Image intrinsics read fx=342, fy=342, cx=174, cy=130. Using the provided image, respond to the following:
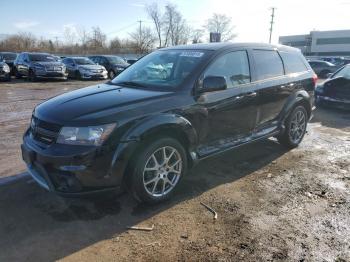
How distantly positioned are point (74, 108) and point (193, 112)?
1.39 metres

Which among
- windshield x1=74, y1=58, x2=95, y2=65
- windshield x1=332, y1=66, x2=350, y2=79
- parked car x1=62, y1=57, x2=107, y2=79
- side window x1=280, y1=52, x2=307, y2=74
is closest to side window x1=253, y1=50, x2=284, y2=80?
side window x1=280, y1=52, x2=307, y2=74

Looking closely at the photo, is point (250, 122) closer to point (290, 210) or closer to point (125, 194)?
point (290, 210)

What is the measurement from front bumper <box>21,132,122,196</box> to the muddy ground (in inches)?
8.5

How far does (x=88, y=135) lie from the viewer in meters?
3.43

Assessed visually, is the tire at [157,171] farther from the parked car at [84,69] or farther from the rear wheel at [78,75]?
the rear wheel at [78,75]

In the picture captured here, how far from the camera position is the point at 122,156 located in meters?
3.52

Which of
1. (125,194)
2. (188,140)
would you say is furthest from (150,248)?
(188,140)

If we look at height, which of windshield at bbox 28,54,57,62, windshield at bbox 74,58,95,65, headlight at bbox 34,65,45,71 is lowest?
headlight at bbox 34,65,45,71

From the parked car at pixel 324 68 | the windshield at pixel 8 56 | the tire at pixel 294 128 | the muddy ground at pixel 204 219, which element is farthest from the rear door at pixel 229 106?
the parked car at pixel 324 68

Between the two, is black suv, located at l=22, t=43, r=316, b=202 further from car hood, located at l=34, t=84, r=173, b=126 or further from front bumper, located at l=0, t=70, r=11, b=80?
front bumper, located at l=0, t=70, r=11, b=80

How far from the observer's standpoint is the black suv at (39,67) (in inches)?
778

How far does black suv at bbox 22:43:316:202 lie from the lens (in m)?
3.45

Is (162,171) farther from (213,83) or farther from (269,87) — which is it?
(269,87)

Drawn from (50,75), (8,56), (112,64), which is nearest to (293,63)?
(50,75)
